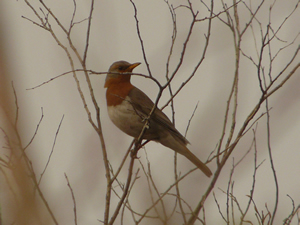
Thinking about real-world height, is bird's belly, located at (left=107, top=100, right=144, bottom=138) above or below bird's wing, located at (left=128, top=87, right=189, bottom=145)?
below

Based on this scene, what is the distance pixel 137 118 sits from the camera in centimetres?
664

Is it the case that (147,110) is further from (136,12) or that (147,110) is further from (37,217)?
(37,217)

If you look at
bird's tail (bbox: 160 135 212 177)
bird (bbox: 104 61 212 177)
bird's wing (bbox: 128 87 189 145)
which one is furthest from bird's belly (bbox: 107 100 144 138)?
bird's tail (bbox: 160 135 212 177)

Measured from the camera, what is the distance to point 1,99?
1.46 metres

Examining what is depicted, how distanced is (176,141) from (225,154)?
1.77 m

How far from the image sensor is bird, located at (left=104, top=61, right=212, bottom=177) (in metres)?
6.64

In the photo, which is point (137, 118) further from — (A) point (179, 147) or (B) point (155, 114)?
(A) point (179, 147)

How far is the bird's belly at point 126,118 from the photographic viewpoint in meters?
6.61

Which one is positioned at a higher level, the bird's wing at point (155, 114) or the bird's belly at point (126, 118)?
the bird's wing at point (155, 114)

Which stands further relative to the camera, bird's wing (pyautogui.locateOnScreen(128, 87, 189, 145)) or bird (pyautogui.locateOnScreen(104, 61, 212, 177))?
bird's wing (pyautogui.locateOnScreen(128, 87, 189, 145))

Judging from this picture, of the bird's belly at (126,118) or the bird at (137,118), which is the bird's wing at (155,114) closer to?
the bird at (137,118)

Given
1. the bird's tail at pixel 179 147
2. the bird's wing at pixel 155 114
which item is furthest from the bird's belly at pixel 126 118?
the bird's tail at pixel 179 147

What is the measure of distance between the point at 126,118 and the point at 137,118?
19cm

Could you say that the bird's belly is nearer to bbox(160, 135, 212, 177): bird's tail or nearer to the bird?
the bird
